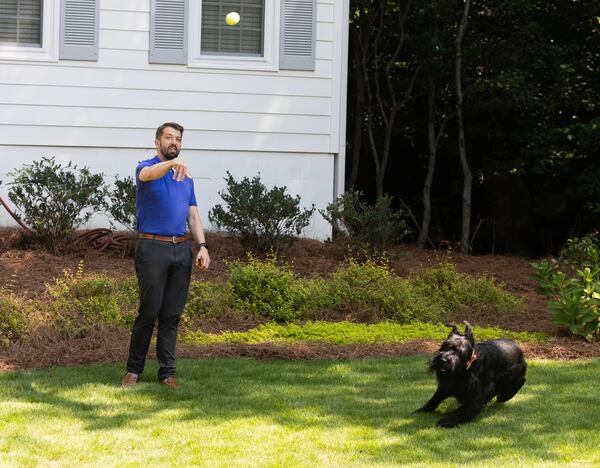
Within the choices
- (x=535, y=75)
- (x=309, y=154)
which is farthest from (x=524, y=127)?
(x=309, y=154)

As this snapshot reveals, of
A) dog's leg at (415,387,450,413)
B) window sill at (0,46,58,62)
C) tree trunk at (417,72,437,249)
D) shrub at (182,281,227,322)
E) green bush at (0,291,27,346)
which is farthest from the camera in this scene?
tree trunk at (417,72,437,249)

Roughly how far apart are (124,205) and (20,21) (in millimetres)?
2910

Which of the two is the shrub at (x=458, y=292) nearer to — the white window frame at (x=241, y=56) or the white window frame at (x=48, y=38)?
the white window frame at (x=241, y=56)

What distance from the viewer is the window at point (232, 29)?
43.2ft

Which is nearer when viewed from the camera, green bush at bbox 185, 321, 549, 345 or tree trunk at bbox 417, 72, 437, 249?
green bush at bbox 185, 321, 549, 345

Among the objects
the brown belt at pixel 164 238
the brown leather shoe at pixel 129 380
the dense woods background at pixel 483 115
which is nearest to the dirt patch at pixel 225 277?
the brown leather shoe at pixel 129 380

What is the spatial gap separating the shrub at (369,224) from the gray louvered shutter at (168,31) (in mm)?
2797

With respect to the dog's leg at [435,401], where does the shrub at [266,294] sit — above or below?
above

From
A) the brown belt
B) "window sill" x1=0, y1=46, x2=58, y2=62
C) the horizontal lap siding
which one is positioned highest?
"window sill" x1=0, y1=46, x2=58, y2=62

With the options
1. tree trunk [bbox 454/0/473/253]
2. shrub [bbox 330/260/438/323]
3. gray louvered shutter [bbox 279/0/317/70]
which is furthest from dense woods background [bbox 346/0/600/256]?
shrub [bbox 330/260/438/323]

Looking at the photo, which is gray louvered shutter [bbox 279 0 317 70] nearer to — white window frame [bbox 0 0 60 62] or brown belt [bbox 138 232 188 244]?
white window frame [bbox 0 0 60 62]

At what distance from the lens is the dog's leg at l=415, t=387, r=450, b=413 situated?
655 cm

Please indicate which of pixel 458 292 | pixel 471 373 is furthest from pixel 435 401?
pixel 458 292

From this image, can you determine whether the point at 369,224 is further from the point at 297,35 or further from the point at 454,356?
the point at 454,356
